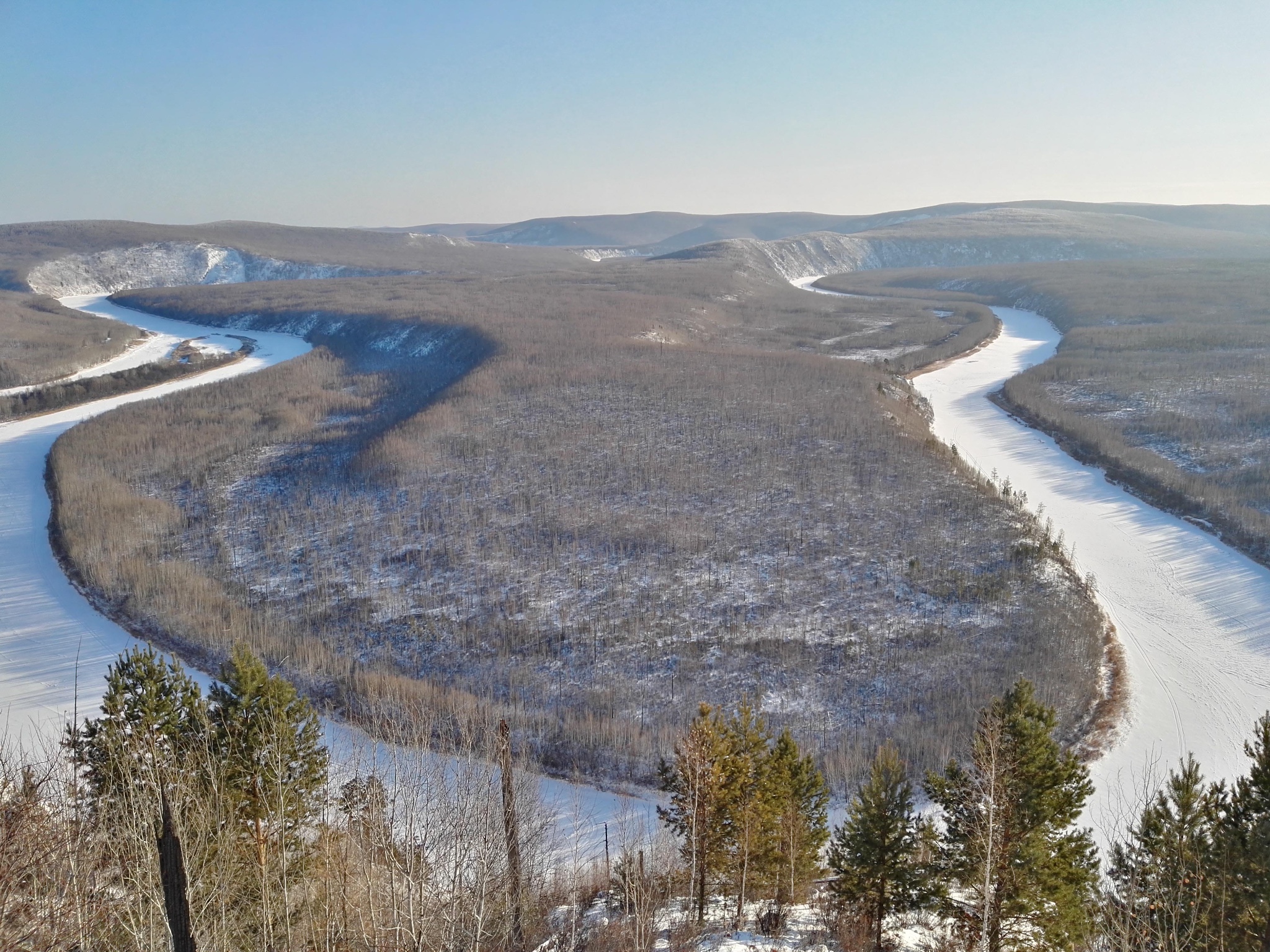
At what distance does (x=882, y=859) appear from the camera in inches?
479

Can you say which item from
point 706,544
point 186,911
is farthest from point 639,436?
point 186,911

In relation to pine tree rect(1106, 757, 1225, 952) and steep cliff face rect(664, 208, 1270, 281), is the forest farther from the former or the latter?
steep cliff face rect(664, 208, 1270, 281)

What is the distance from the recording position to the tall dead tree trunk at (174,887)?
586cm

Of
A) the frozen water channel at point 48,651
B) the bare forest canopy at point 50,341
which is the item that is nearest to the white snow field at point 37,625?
the frozen water channel at point 48,651

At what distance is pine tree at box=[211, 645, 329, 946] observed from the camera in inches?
458

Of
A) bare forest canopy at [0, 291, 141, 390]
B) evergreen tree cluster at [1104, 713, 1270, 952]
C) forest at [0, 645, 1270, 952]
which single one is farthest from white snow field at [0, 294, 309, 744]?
bare forest canopy at [0, 291, 141, 390]

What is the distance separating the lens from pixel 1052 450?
142 ft

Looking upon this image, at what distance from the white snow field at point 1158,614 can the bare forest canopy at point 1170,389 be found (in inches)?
58.9

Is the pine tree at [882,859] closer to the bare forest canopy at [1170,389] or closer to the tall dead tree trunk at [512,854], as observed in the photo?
the tall dead tree trunk at [512,854]

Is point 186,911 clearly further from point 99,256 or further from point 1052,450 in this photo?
point 99,256

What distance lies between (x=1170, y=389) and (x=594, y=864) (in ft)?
170

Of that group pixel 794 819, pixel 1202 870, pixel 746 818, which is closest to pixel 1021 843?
pixel 1202 870

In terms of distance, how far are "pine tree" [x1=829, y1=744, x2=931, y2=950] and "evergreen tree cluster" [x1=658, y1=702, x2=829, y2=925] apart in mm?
940

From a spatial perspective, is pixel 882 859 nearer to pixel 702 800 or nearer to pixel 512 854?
pixel 702 800
